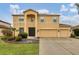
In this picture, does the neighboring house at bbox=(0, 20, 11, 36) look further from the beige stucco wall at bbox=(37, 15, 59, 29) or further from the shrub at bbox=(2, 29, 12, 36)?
the beige stucco wall at bbox=(37, 15, 59, 29)

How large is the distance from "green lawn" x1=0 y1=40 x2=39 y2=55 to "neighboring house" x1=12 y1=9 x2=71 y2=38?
0.44 meters

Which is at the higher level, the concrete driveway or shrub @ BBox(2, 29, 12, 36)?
shrub @ BBox(2, 29, 12, 36)

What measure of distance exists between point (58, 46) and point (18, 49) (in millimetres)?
1570

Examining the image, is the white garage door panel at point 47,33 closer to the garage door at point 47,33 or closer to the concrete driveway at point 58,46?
the garage door at point 47,33

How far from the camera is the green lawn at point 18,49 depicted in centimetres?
1806

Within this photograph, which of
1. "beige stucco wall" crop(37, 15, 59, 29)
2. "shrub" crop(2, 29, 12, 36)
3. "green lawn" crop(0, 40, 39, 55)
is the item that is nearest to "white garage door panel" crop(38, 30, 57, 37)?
"beige stucco wall" crop(37, 15, 59, 29)

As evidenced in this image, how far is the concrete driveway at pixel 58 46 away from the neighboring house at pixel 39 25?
0.24 meters

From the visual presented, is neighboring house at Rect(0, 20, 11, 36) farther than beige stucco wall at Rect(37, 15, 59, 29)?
No

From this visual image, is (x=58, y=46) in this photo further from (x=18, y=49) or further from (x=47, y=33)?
(x=18, y=49)

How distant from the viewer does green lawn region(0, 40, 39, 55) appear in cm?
1806

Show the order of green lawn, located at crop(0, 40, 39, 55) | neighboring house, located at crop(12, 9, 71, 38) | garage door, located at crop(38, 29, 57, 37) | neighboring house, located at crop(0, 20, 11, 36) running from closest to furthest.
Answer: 1. green lawn, located at crop(0, 40, 39, 55)
2. neighboring house, located at crop(0, 20, 11, 36)
3. neighboring house, located at crop(12, 9, 71, 38)
4. garage door, located at crop(38, 29, 57, 37)

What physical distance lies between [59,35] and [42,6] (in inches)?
54.4

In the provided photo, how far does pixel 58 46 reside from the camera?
18.3m
